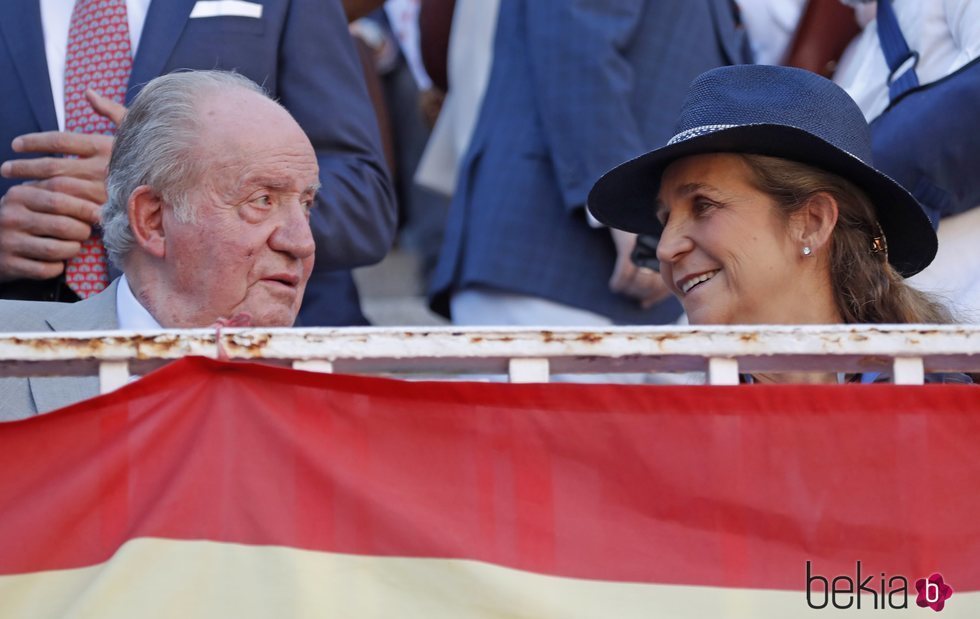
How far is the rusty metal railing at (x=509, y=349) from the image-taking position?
6.81 ft

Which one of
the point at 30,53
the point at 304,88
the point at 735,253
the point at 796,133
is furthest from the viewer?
the point at 304,88

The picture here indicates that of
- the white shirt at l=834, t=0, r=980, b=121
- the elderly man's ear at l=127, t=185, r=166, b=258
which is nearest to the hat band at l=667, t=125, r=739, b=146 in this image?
the white shirt at l=834, t=0, r=980, b=121

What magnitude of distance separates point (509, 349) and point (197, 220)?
1.22 metres

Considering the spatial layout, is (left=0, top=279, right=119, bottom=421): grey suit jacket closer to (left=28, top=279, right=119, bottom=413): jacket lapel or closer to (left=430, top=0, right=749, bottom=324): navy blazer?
(left=28, top=279, right=119, bottom=413): jacket lapel

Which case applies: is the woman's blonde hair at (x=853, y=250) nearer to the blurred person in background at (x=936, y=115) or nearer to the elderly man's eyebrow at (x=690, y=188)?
the elderly man's eyebrow at (x=690, y=188)

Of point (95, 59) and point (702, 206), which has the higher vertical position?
point (95, 59)

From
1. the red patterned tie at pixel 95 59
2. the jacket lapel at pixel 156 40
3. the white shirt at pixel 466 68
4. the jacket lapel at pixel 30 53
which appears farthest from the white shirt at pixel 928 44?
the jacket lapel at pixel 30 53

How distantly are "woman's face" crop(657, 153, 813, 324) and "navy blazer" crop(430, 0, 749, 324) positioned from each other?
964mm

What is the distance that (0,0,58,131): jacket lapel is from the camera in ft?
11.7

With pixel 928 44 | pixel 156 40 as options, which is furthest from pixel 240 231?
pixel 928 44

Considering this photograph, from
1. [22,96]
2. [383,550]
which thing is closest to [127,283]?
[22,96]

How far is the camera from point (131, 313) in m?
3.15

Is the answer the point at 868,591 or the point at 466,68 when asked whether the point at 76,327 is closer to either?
the point at 868,591

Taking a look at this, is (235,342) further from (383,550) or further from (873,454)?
(873,454)
